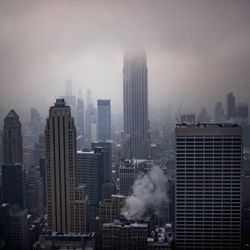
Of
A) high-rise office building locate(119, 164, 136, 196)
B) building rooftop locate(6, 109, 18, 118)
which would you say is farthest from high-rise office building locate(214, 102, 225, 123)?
building rooftop locate(6, 109, 18, 118)

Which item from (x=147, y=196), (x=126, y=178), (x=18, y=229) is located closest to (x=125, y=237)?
(x=147, y=196)

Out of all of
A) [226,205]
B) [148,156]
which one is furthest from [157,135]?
[226,205]

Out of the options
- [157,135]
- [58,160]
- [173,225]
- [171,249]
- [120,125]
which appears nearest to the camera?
[171,249]

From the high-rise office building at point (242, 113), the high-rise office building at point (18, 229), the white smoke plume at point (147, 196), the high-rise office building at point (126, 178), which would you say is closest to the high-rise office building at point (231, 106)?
the high-rise office building at point (242, 113)

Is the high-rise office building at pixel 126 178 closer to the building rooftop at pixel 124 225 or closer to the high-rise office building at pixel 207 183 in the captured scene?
the building rooftop at pixel 124 225

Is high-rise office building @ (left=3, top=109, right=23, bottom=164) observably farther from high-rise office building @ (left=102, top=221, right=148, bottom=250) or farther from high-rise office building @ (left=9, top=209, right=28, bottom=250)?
high-rise office building @ (left=102, top=221, right=148, bottom=250)

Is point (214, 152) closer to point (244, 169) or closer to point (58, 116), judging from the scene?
point (244, 169)

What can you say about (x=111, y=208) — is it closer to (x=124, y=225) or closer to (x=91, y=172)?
(x=124, y=225)
